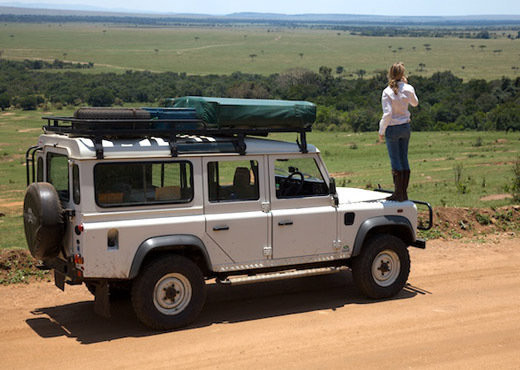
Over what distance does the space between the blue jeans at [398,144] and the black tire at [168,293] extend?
3.01 metres

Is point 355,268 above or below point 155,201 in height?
below

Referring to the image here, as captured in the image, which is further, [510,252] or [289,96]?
[289,96]

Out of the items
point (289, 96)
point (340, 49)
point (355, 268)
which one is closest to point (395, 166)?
point (355, 268)

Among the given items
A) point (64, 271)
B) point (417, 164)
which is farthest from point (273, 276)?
point (417, 164)

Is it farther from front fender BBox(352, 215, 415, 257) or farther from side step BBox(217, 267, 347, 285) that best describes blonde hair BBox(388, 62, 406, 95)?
side step BBox(217, 267, 347, 285)

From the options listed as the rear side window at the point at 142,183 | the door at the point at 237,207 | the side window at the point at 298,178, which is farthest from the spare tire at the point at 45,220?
the side window at the point at 298,178

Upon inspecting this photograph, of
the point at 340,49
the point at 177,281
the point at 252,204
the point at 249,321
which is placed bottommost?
the point at 249,321

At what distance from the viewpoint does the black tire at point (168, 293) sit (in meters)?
7.72

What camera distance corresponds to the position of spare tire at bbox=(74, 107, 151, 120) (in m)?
7.74

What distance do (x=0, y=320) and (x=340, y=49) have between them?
157 metres

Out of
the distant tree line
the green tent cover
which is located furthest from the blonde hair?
the distant tree line

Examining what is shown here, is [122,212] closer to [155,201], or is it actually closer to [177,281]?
[155,201]

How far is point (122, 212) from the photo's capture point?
760 cm

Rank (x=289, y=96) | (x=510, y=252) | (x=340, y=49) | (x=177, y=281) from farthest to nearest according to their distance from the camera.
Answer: (x=340, y=49) → (x=289, y=96) → (x=510, y=252) → (x=177, y=281)
